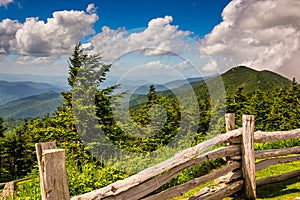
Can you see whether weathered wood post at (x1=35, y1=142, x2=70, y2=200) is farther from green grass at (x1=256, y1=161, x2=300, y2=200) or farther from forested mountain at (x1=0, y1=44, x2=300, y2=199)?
green grass at (x1=256, y1=161, x2=300, y2=200)

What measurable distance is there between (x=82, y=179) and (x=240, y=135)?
124 inches

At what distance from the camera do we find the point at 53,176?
2.70 metres

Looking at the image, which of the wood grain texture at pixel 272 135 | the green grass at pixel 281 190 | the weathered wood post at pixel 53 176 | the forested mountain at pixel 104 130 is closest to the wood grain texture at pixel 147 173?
the weathered wood post at pixel 53 176

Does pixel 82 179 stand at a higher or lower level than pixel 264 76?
lower

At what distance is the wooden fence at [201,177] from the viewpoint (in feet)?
8.96

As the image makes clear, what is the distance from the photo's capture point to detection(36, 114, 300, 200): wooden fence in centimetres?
273

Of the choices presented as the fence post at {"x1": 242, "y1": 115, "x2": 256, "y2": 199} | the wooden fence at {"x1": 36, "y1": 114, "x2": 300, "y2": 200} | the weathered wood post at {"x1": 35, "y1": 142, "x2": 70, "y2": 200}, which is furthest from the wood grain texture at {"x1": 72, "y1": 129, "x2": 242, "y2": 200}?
the weathered wood post at {"x1": 35, "y1": 142, "x2": 70, "y2": 200}

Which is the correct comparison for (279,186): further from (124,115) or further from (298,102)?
(298,102)

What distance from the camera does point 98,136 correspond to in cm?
1030

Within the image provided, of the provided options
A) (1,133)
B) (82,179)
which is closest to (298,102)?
(82,179)

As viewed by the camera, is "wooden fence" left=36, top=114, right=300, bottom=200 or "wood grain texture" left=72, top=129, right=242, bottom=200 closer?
"wooden fence" left=36, top=114, right=300, bottom=200

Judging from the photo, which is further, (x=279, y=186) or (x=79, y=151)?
(x=79, y=151)

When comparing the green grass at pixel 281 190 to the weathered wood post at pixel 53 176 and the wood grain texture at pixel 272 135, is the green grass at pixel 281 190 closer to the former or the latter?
the wood grain texture at pixel 272 135

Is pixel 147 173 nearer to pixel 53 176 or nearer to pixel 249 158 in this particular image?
pixel 53 176
